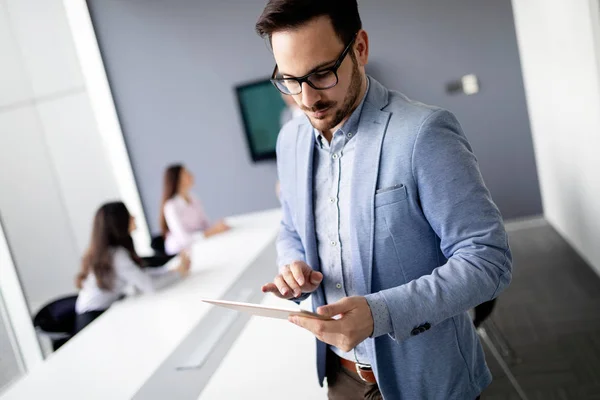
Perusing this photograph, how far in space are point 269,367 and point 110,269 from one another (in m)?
1.49

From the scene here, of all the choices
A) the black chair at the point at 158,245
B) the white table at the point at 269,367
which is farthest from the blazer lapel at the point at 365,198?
the black chair at the point at 158,245

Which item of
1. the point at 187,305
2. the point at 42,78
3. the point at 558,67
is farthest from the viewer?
the point at 42,78

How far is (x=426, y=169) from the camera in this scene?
102 centimetres

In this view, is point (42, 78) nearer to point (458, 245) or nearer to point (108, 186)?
point (108, 186)

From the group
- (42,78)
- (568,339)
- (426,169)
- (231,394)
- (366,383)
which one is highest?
(42,78)

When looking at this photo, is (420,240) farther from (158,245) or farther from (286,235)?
(158,245)

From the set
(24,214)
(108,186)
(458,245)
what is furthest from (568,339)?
(108,186)

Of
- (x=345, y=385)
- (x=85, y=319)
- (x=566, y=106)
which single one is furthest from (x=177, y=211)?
(x=345, y=385)

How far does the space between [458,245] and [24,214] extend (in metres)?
4.08

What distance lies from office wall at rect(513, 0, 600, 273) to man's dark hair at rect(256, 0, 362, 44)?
232cm

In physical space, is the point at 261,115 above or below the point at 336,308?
above

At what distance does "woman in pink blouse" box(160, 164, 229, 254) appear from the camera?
432 centimetres

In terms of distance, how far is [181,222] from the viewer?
4379mm

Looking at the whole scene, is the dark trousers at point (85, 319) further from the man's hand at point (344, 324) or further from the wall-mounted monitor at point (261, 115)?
the wall-mounted monitor at point (261, 115)
